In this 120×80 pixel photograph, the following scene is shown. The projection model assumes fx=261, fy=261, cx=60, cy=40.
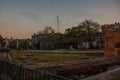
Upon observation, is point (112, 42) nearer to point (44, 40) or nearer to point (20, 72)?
point (20, 72)

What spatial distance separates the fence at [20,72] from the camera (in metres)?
7.87

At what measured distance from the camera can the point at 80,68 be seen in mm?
13664

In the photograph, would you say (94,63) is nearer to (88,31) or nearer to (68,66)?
(68,66)

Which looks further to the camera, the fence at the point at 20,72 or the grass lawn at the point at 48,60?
the grass lawn at the point at 48,60

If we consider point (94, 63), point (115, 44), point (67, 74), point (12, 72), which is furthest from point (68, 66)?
point (115, 44)

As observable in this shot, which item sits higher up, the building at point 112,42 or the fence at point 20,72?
the building at point 112,42

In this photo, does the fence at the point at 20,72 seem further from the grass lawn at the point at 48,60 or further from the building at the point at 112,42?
the building at the point at 112,42

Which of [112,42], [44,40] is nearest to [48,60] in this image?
[112,42]

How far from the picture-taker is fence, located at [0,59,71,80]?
25.8 feet

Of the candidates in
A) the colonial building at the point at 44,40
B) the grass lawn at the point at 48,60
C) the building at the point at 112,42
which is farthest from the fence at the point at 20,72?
the colonial building at the point at 44,40

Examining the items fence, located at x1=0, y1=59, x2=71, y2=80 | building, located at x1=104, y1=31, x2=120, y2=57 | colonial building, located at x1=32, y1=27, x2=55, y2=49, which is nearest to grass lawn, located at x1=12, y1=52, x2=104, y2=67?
building, located at x1=104, y1=31, x2=120, y2=57

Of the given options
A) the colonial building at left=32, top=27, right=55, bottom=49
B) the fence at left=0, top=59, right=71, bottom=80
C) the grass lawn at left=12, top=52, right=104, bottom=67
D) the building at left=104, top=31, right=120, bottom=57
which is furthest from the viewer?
the colonial building at left=32, top=27, right=55, bottom=49

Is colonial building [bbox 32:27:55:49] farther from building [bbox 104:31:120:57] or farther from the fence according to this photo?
the fence

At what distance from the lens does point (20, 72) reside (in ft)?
29.3
